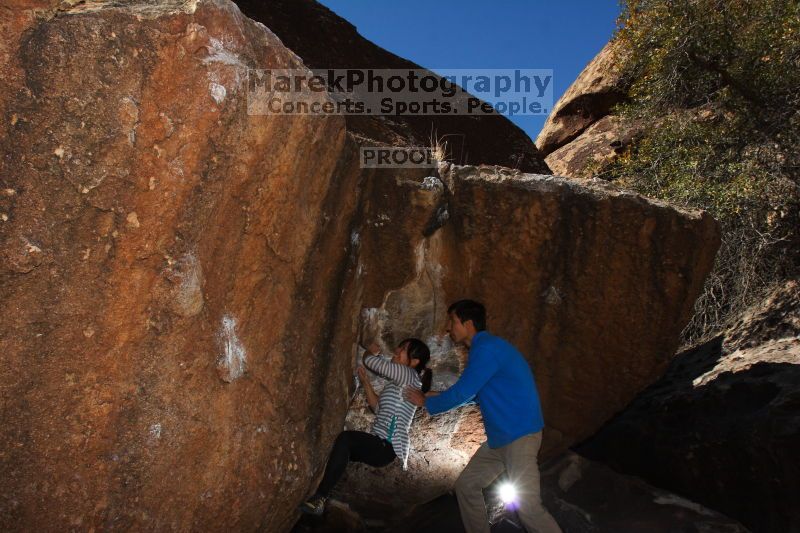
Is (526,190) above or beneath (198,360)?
above

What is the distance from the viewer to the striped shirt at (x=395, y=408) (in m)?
4.29

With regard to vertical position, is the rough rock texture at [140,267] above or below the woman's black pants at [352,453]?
above

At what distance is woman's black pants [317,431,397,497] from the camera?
398 cm

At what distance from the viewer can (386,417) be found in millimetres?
4312

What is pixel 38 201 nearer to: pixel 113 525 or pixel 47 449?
pixel 47 449

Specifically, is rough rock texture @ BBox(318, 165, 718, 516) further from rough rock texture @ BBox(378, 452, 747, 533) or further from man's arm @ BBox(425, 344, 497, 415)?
man's arm @ BBox(425, 344, 497, 415)

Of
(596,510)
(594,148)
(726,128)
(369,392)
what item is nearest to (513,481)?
(369,392)

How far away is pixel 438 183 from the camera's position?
4.66 m

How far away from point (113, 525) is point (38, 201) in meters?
1.27

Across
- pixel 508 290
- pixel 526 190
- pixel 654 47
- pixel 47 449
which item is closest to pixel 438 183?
pixel 526 190

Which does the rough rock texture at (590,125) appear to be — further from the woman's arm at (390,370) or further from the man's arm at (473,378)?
the man's arm at (473,378)

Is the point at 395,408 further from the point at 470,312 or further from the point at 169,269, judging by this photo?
the point at 169,269

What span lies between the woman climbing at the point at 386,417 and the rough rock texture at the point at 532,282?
39 centimetres

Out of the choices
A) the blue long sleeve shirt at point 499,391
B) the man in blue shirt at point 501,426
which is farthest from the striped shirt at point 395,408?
the blue long sleeve shirt at point 499,391
